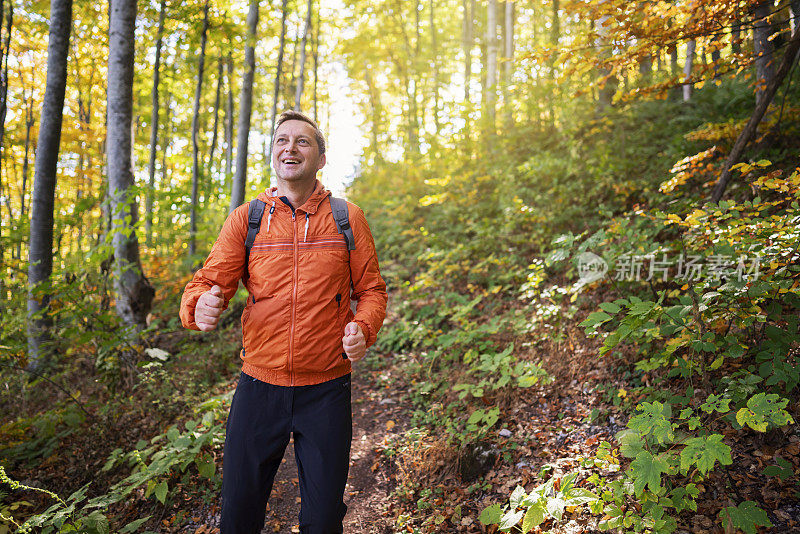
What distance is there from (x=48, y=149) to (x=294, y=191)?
6.03 m

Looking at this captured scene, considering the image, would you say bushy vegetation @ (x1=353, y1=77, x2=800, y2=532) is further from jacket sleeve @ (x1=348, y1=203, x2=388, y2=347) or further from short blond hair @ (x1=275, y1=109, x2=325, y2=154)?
short blond hair @ (x1=275, y1=109, x2=325, y2=154)

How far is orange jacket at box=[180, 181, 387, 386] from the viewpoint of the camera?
243 cm

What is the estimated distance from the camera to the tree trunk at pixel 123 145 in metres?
6.12

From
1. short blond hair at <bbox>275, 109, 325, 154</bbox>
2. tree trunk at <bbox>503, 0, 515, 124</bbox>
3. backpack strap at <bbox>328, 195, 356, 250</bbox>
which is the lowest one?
backpack strap at <bbox>328, 195, 356, 250</bbox>

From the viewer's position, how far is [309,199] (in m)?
2.62

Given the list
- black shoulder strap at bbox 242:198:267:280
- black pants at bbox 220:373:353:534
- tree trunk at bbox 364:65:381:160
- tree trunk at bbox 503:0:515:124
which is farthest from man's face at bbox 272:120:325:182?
tree trunk at bbox 364:65:381:160

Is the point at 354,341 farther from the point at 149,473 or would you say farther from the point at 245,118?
the point at 245,118

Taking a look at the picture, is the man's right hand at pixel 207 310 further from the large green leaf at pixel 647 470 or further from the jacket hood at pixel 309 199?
the large green leaf at pixel 647 470

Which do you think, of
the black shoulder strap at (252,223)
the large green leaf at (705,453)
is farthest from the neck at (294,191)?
the large green leaf at (705,453)

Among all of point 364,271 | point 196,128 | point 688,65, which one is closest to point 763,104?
point 688,65

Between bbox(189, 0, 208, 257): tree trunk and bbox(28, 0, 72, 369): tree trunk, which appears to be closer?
bbox(28, 0, 72, 369): tree trunk

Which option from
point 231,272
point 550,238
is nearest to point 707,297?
point 231,272

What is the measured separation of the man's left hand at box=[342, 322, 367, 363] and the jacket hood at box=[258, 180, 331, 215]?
30.5 inches

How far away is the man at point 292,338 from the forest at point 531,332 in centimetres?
134
